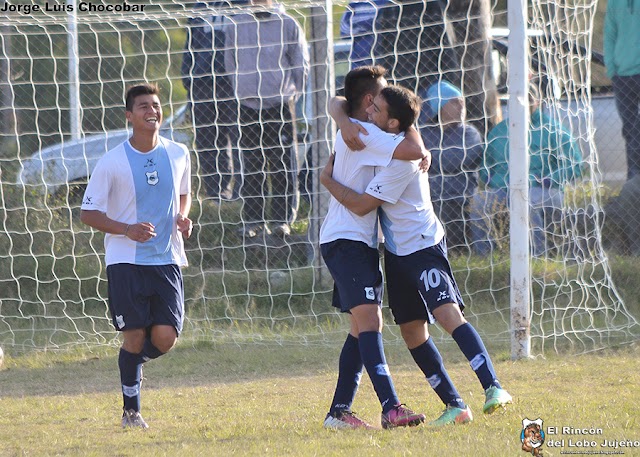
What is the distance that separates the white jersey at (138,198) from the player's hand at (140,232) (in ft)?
0.42

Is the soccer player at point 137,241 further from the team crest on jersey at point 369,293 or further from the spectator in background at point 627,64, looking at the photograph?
the spectator in background at point 627,64

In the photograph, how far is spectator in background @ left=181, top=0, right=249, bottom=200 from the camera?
9.03 meters

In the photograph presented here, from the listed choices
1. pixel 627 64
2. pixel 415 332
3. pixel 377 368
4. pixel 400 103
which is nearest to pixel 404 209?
pixel 400 103

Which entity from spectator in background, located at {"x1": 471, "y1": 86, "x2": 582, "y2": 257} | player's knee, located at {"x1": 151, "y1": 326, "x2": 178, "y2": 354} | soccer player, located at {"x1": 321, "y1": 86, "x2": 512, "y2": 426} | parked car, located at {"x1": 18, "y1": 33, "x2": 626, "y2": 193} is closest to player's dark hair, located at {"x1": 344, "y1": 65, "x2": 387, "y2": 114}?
soccer player, located at {"x1": 321, "y1": 86, "x2": 512, "y2": 426}

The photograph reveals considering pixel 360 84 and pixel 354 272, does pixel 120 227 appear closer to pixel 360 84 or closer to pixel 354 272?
pixel 354 272

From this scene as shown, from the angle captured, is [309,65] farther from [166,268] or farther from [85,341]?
[166,268]

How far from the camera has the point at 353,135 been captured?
500 cm

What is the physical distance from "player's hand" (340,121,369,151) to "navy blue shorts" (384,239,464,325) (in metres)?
0.54

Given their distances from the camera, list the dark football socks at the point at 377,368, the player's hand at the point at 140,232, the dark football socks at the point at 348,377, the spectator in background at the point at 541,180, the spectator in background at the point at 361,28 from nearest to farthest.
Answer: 1. the dark football socks at the point at 377,368
2. the dark football socks at the point at 348,377
3. the player's hand at the point at 140,232
4. the spectator in background at the point at 541,180
5. the spectator in background at the point at 361,28

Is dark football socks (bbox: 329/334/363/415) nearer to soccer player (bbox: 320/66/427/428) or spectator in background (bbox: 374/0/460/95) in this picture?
soccer player (bbox: 320/66/427/428)

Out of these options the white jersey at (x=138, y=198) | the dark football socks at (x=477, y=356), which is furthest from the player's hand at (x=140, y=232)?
the dark football socks at (x=477, y=356)

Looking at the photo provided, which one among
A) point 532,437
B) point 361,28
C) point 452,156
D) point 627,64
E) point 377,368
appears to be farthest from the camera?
point 627,64

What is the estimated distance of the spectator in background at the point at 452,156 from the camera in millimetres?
8516

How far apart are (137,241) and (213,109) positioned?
12.9 feet
